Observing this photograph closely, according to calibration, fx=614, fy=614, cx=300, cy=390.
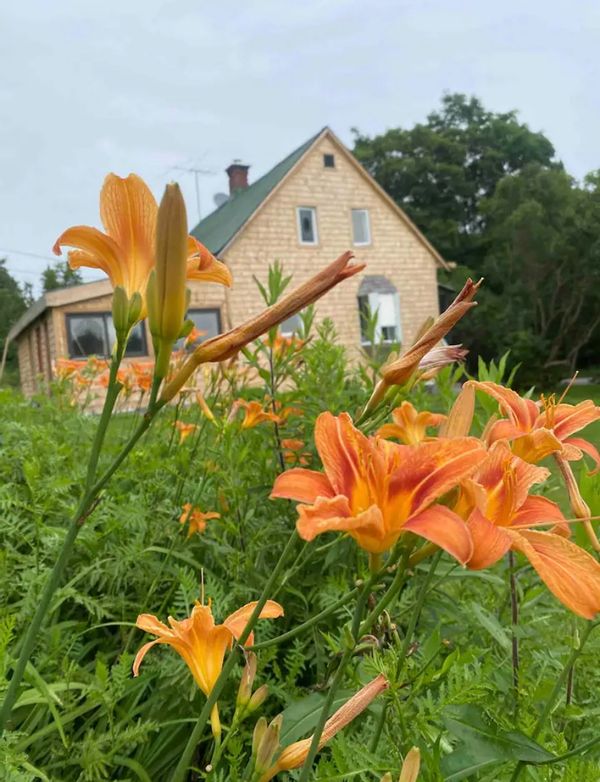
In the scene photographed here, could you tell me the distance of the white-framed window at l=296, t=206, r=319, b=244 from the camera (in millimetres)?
14484

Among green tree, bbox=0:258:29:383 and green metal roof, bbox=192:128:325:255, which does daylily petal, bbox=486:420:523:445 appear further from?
green metal roof, bbox=192:128:325:255

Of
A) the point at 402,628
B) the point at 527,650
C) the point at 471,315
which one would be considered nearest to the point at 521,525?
the point at 527,650

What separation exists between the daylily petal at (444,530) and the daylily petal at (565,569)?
62 mm

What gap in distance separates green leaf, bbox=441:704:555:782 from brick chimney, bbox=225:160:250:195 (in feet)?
62.8

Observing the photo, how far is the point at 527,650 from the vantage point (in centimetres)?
142

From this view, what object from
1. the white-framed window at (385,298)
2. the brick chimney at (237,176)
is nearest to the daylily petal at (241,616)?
the white-framed window at (385,298)

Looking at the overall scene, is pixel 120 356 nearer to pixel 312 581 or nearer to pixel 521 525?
pixel 521 525

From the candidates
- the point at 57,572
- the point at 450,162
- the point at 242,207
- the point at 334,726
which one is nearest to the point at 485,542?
the point at 334,726

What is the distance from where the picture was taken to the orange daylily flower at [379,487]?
1.52 feet

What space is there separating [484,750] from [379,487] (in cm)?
38

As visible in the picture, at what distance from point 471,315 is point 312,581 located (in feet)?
58.8

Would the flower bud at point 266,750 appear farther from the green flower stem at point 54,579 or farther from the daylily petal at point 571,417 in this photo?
the daylily petal at point 571,417

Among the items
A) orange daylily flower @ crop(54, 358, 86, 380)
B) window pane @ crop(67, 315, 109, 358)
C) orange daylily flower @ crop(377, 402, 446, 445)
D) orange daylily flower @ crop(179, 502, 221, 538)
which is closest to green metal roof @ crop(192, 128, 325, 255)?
window pane @ crop(67, 315, 109, 358)

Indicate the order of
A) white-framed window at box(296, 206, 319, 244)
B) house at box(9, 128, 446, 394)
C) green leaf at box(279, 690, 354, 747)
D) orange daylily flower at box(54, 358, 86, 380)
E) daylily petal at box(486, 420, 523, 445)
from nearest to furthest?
daylily petal at box(486, 420, 523, 445)
green leaf at box(279, 690, 354, 747)
orange daylily flower at box(54, 358, 86, 380)
house at box(9, 128, 446, 394)
white-framed window at box(296, 206, 319, 244)
